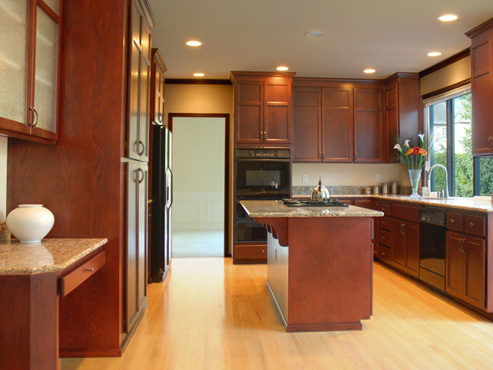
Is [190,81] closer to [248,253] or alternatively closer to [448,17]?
[248,253]

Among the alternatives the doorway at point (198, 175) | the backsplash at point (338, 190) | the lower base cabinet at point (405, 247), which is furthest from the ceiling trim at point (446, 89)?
the doorway at point (198, 175)

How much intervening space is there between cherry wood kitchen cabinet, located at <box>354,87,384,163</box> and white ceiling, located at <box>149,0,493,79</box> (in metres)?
0.43

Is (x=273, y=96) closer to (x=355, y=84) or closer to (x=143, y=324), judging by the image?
(x=355, y=84)

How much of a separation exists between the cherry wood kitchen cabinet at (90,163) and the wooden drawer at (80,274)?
0.43 ft

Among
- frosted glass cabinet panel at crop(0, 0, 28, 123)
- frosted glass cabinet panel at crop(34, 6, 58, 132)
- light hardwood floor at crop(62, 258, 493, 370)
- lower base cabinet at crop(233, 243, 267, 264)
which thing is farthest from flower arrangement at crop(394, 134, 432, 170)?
frosted glass cabinet panel at crop(0, 0, 28, 123)

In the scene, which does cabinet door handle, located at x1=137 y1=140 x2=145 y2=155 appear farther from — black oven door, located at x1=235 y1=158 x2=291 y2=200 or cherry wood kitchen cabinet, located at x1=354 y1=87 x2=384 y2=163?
cherry wood kitchen cabinet, located at x1=354 y1=87 x2=384 y2=163

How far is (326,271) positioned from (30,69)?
7.23 ft

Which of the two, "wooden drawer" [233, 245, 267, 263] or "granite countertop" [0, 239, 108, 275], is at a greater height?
"granite countertop" [0, 239, 108, 275]

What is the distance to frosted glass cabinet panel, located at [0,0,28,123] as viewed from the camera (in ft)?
5.68

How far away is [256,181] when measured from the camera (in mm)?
5113

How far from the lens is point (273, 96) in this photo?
517 centimetres

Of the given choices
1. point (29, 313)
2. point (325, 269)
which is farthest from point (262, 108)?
point (29, 313)

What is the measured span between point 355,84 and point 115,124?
4.04 m

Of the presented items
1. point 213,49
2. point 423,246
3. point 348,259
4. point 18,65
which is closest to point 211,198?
point 213,49
